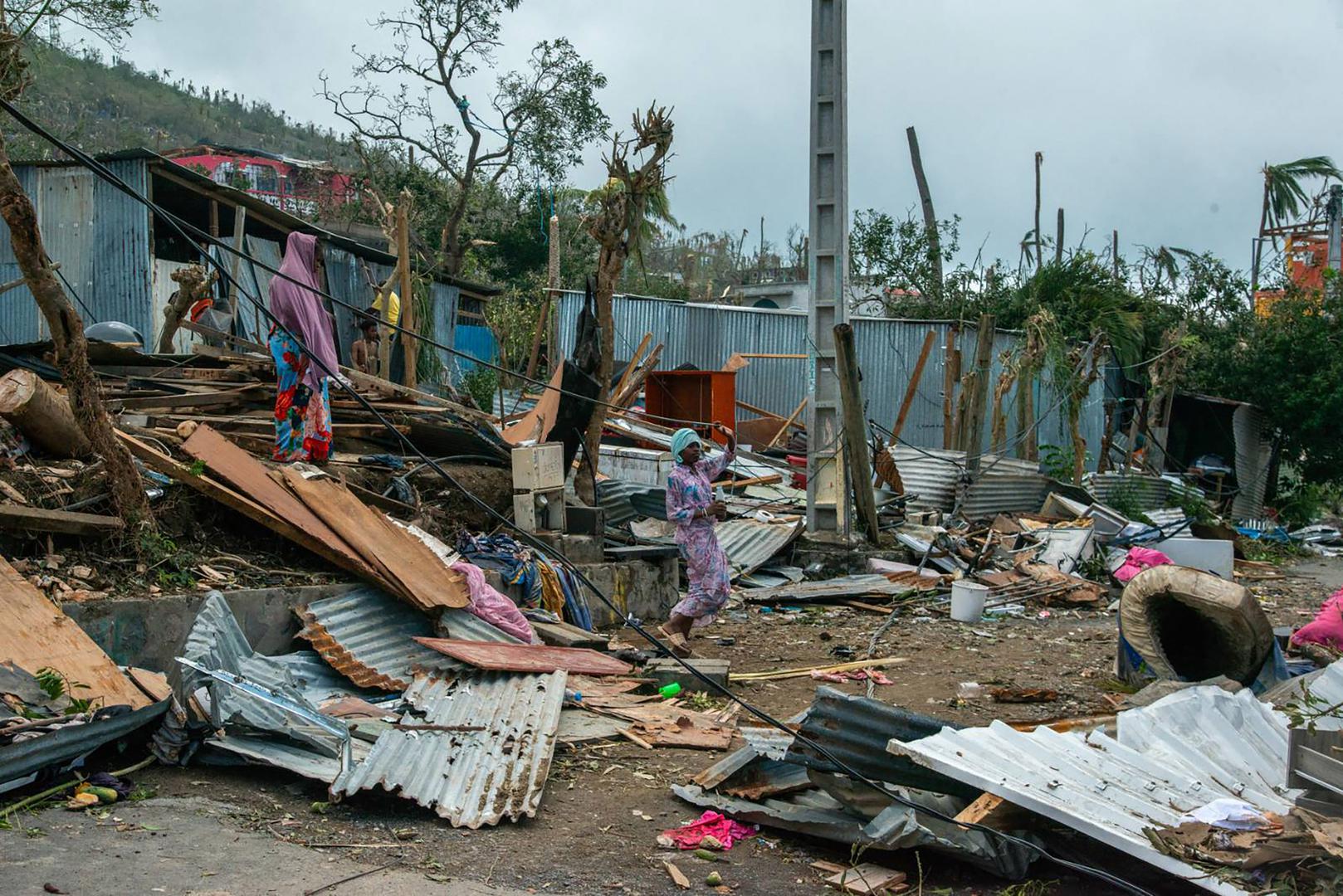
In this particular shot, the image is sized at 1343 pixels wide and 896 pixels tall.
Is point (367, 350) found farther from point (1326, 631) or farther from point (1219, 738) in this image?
point (1219, 738)

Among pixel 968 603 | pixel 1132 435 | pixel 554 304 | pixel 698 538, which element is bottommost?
pixel 968 603

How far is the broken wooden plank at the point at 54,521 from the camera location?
604cm

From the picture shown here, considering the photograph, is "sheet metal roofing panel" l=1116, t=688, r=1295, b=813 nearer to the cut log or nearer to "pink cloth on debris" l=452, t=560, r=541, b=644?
"pink cloth on debris" l=452, t=560, r=541, b=644

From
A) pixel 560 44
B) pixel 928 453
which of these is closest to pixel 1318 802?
pixel 928 453

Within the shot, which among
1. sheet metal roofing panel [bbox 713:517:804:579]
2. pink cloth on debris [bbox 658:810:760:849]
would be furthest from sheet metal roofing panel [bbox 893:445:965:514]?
pink cloth on debris [bbox 658:810:760:849]

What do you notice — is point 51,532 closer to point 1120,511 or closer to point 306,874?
point 306,874

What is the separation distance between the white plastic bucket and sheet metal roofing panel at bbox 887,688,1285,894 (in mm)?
5386

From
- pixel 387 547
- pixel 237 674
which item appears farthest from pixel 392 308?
pixel 237 674

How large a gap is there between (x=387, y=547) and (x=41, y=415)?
2.31 metres

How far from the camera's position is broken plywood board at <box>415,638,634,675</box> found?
6598mm

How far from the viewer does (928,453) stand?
15.4 metres

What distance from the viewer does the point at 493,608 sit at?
24.8 feet

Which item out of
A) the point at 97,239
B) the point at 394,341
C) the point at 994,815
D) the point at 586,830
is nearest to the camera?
the point at 994,815

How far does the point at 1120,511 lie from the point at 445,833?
13.7 metres
